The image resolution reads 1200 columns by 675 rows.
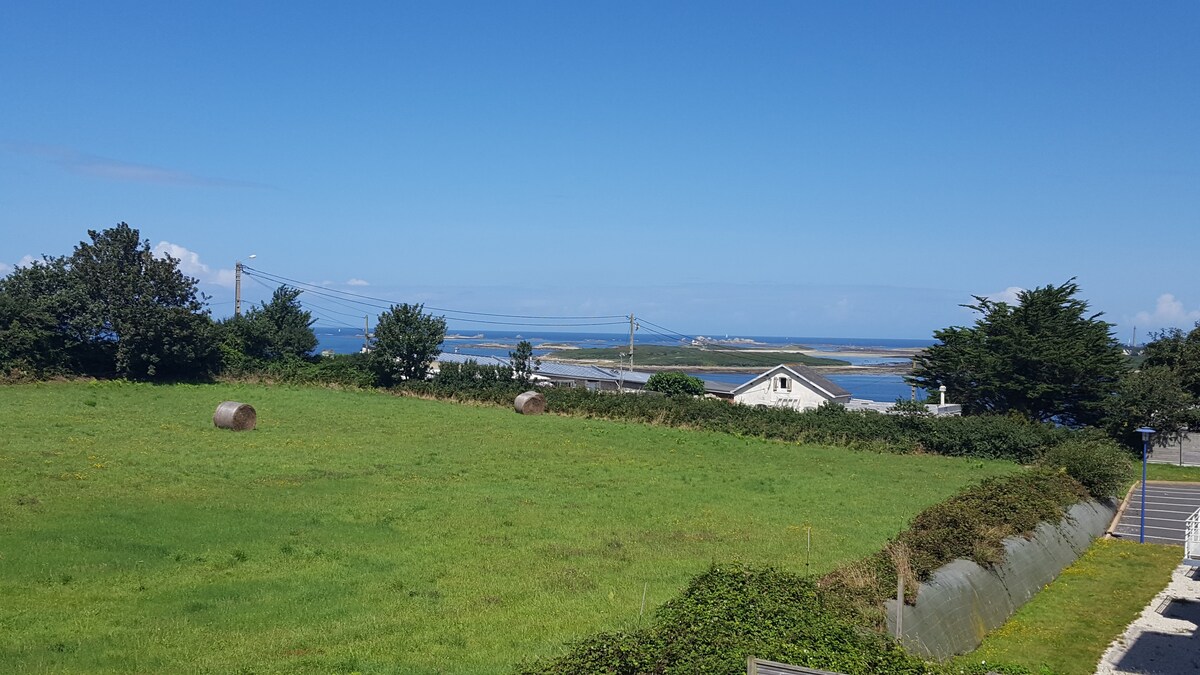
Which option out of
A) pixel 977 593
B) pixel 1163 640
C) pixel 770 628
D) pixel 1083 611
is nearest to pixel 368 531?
pixel 977 593

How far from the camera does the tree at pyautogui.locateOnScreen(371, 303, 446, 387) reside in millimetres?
52344

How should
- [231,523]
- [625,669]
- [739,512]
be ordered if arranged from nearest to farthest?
[625,669] < [231,523] < [739,512]

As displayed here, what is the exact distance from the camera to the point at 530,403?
44812 mm

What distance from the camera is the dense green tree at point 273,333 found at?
2073 inches

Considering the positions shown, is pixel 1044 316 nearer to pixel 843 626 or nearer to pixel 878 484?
pixel 878 484

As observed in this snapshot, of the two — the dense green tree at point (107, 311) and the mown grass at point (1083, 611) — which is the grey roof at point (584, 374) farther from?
the mown grass at point (1083, 611)

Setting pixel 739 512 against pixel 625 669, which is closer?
pixel 625 669

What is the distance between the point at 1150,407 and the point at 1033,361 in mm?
6141

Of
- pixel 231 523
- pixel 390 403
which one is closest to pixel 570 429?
pixel 390 403

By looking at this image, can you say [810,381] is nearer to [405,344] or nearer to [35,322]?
[405,344]

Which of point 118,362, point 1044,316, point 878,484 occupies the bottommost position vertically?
point 878,484

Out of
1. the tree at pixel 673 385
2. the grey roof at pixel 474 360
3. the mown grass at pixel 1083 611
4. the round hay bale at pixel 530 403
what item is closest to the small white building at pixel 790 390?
the tree at pixel 673 385

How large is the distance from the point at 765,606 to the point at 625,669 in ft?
6.37

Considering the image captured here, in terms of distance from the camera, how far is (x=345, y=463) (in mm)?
26031
